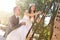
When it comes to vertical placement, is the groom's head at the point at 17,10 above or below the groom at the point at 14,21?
above

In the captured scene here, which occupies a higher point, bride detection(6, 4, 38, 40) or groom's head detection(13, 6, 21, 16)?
groom's head detection(13, 6, 21, 16)

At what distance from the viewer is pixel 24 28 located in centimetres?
210

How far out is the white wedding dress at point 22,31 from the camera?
2062mm

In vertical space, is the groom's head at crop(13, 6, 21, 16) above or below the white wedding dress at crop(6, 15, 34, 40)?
above

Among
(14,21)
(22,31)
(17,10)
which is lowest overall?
(22,31)

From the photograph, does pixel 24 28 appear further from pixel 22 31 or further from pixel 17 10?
pixel 17 10

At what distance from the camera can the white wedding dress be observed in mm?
2062

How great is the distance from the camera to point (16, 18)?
2.07 metres

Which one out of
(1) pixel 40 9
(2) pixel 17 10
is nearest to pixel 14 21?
(2) pixel 17 10

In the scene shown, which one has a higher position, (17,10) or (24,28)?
(17,10)

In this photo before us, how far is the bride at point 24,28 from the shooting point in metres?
2.06

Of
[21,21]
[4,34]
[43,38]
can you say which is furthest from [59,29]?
[4,34]

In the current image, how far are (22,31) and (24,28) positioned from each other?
0.12ft

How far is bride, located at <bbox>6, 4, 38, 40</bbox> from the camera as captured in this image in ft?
6.77
